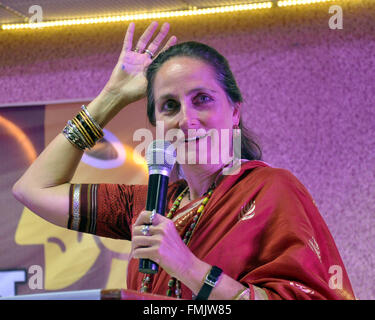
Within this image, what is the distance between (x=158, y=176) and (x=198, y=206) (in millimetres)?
235

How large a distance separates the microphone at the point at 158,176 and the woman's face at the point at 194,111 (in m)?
0.05

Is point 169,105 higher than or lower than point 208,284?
higher

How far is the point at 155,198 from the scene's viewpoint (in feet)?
3.71

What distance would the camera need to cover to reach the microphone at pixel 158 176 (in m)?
1.08

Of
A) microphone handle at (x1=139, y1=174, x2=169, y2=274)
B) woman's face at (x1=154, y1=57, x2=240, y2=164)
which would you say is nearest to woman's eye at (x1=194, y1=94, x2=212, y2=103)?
woman's face at (x1=154, y1=57, x2=240, y2=164)

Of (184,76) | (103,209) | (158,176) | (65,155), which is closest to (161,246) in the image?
(158,176)

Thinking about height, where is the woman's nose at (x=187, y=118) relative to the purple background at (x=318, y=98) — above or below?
below

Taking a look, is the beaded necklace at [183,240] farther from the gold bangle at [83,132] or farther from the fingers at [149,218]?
the gold bangle at [83,132]

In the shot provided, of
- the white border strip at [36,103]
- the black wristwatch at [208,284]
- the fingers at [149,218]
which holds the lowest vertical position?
the black wristwatch at [208,284]

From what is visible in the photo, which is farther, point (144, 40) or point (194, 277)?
point (144, 40)

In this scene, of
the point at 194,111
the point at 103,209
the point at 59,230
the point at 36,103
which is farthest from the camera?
the point at 36,103

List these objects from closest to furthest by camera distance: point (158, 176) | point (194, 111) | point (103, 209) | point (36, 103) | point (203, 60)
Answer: point (158, 176), point (194, 111), point (203, 60), point (103, 209), point (36, 103)

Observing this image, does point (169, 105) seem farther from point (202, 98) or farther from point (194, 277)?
point (194, 277)

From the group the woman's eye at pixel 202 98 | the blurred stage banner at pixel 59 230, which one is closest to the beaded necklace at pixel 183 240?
the woman's eye at pixel 202 98
